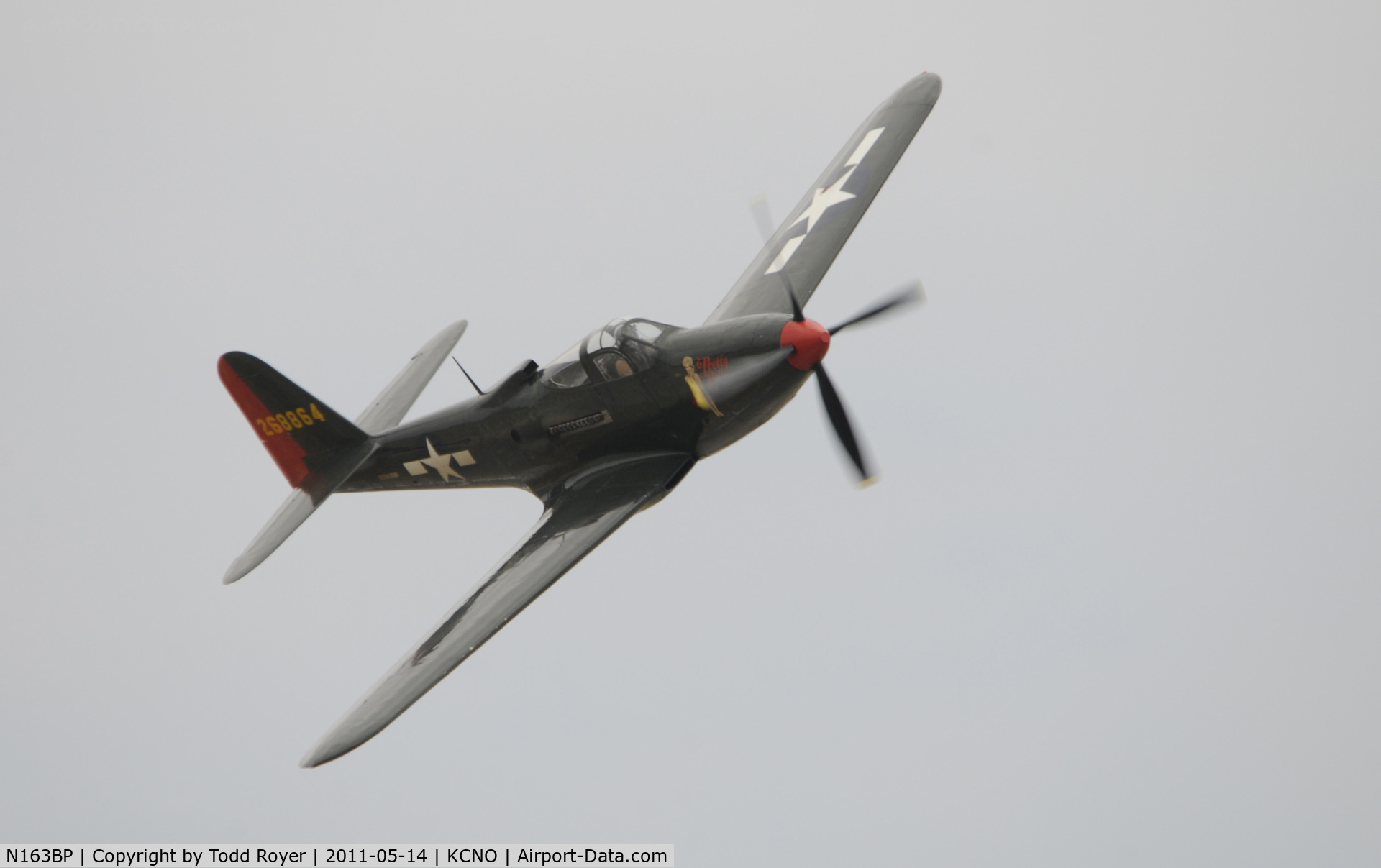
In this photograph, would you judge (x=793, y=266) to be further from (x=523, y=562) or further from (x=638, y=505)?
(x=523, y=562)

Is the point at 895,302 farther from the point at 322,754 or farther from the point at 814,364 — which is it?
the point at 322,754

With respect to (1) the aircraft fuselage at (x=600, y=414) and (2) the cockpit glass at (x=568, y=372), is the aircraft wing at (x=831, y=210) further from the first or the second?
(2) the cockpit glass at (x=568, y=372)

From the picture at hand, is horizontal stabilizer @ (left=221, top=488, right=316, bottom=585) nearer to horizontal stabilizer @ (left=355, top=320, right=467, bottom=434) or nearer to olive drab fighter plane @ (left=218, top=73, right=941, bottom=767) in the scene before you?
olive drab fighter plane @ (left=218, top=73, right=941, bottom=767)

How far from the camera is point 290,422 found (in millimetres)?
21828

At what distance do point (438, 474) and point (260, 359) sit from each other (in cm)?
332

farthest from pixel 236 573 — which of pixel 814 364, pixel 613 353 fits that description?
pixel 814 364

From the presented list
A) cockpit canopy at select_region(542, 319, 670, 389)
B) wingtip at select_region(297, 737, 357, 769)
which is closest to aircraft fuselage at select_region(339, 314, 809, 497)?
cockpit canopy at select_region(542, 319, 670, 389)

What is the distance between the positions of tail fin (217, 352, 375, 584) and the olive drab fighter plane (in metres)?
0.02

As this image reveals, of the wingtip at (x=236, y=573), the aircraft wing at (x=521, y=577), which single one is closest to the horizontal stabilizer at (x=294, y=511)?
the wingtip at (x=236, y=573)

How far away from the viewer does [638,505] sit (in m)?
19.1

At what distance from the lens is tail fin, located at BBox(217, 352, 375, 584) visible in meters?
21.6

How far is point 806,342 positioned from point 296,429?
8.26 m

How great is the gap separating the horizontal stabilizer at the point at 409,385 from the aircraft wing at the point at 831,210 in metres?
4.63

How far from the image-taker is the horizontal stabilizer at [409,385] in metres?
22.7
